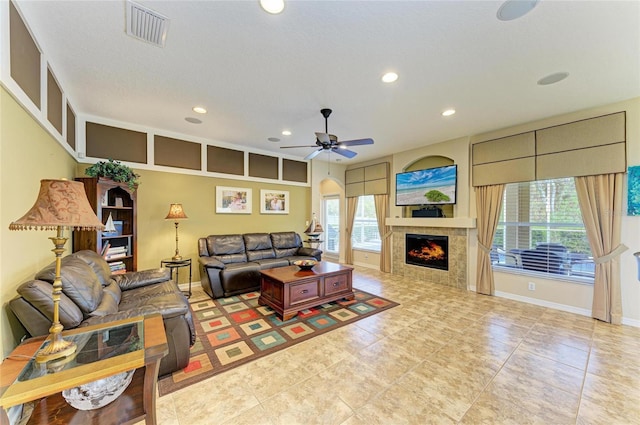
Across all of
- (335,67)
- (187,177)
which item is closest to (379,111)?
(335,67)

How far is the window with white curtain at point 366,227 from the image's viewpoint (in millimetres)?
6496

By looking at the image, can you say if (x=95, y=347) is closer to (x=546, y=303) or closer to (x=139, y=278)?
(x=139, y=278)

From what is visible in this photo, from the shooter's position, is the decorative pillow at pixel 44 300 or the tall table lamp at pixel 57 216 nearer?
the tall table lamp at pixel 57 216

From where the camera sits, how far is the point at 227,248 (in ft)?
15.7

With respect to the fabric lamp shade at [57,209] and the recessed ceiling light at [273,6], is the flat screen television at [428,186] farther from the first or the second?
the fabric lamp shade at [57,209]

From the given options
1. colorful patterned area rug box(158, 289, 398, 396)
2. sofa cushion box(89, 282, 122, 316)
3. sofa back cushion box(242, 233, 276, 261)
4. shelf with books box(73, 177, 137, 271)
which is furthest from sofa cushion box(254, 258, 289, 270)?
sofa cushion box(89, 282, 122, 316)

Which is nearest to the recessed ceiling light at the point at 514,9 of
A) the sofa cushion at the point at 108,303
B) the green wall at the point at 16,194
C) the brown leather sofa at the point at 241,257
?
the green wall at the point at 16,194

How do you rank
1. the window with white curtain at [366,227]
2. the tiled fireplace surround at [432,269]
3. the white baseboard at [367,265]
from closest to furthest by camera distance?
the tiled fireplace surround at [432,269] → the white baseboard at [367,265] → the window with white curtain at [366,227]

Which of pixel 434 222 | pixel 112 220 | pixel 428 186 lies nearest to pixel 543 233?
pixel 434 222

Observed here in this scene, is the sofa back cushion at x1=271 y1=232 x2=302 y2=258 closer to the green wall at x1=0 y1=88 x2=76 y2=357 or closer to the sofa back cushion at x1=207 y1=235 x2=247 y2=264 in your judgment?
the sofa back cushion at x1=207 y1=235 x2=247 y2=264

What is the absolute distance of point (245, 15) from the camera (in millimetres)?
1842

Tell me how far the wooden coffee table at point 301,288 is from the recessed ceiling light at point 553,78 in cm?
336

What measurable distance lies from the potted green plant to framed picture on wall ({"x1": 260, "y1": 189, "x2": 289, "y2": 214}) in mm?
2520

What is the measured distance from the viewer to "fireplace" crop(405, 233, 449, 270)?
5.04 m
